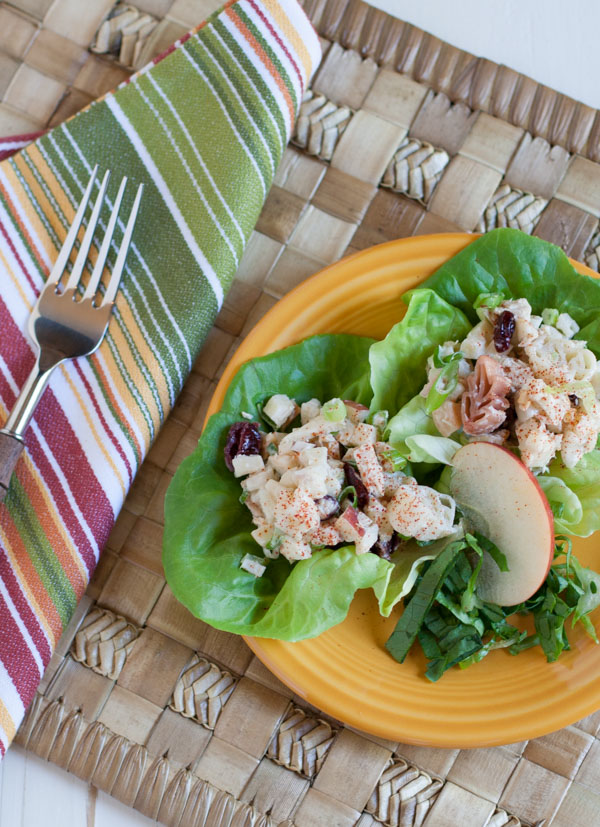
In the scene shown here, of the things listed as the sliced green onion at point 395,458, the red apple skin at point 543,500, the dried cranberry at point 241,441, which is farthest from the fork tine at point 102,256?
the red apple skin at point 543,500

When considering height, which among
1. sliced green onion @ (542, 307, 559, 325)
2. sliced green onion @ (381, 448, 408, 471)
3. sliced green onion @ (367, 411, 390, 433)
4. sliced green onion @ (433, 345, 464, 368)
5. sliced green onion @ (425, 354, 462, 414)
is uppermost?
sliced green onion @ (542, 307, 559, 325)

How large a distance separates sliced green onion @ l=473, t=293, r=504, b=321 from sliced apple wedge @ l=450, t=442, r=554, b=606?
0.35 m

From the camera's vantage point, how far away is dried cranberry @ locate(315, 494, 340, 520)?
1.72 metres

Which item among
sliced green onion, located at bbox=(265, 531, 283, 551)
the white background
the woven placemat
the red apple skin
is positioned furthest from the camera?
the white background

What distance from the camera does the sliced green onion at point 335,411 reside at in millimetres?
1796

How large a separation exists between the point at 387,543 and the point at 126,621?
0.72 meters

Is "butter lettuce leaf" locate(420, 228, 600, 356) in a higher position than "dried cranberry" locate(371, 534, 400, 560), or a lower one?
higher

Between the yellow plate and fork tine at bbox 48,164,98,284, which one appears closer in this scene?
the yellow plate

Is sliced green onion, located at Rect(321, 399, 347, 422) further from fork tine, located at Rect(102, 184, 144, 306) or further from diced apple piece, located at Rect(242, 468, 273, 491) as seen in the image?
fork tine, located at Rect(102, 184, 144, 306)

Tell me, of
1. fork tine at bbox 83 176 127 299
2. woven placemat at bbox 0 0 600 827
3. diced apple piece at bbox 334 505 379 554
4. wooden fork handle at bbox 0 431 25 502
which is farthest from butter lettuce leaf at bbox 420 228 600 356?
wooden fork handle at bbox 0 431 25 502

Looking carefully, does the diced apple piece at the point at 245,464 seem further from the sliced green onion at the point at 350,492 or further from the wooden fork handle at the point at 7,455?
the wooden fork handle at the point at 7,455

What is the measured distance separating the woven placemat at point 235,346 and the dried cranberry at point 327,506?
0.47 meters

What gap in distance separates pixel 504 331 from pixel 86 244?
41.3 inches

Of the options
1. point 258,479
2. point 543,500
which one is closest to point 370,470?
point 258,479
